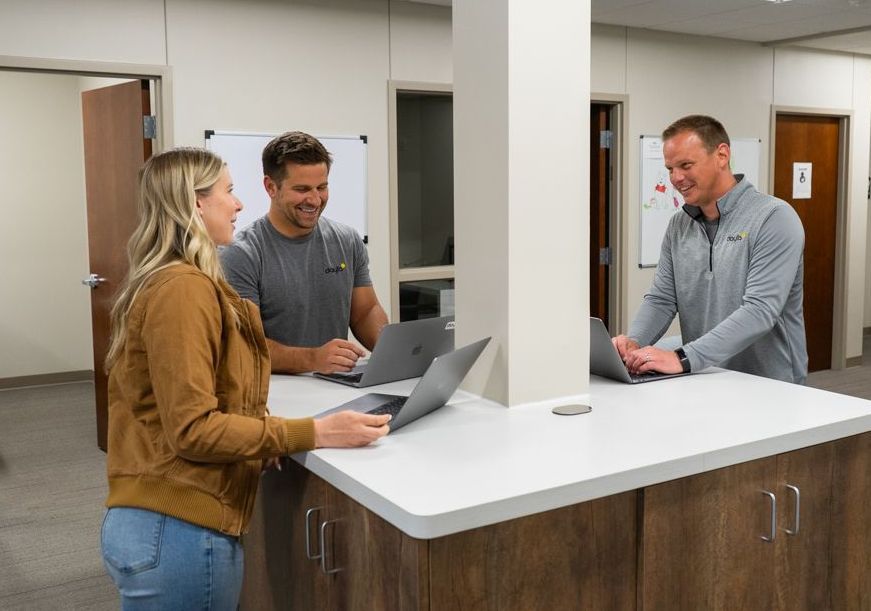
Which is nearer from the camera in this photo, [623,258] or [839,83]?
[623,258]

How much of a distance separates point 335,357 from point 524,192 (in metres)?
0.71

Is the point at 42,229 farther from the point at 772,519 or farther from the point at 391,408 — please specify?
the point at 772,519

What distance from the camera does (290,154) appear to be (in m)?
2.55

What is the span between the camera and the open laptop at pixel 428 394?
1.74 metres

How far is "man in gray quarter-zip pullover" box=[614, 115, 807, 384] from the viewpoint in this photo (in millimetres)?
2355

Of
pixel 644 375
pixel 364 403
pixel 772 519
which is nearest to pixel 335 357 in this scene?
pixel 364 403

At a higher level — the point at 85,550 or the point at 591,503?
the point at 591,503

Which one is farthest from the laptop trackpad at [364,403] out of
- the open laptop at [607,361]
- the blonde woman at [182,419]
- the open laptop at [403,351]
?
the open laptop at [607,361]

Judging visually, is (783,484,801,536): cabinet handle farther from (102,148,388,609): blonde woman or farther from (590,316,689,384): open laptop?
(102,148,388,609): blonde woman

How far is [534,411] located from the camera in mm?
1956

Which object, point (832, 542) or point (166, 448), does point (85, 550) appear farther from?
point (832, 542)

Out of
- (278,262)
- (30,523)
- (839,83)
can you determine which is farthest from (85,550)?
(839,83)

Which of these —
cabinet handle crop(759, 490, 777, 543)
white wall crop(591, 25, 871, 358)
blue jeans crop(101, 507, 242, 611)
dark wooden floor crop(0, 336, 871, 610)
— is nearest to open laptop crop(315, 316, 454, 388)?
blue jeans crop(101, 507, 242, 611)

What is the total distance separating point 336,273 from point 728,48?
Result: 4143 mm
